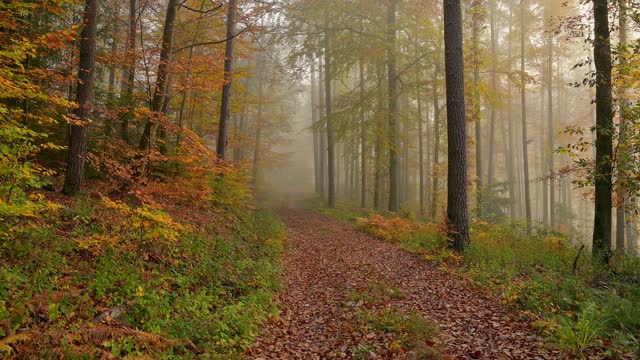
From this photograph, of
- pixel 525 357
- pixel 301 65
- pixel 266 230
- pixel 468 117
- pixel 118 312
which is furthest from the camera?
pixel 301 65

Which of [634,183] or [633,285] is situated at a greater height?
[634,183]

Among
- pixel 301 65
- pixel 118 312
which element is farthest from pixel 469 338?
pixel 301 65

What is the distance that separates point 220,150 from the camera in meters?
14.3

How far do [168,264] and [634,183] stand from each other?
1007cm

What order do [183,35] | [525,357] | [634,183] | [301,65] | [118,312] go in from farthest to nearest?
[301,65]
[183,35]
[634,183]
[118,312]
[525,357]

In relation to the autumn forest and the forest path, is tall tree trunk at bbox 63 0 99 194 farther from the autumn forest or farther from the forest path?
the forest path

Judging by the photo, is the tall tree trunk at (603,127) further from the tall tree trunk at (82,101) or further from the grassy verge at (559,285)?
the tall tree trunk at (82,101)

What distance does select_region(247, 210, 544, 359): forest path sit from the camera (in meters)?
4.69

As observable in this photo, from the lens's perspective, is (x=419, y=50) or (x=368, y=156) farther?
(x=368, y=156)

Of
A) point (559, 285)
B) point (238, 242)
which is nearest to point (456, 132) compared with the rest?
point (559, 285)

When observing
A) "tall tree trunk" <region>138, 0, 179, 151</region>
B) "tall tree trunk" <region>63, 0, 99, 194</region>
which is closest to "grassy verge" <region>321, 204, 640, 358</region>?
"tall tree trunk" <region>138, 0, 179, 151</region>

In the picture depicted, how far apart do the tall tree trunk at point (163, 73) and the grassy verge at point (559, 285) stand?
8.47 m

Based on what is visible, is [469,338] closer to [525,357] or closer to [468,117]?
[525,357]

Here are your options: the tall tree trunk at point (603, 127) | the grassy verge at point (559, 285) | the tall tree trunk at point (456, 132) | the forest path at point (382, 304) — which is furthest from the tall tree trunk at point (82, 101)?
the tall tree trunk at point (603, 127)
